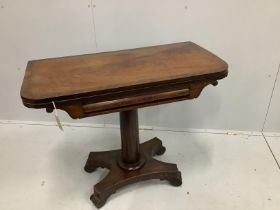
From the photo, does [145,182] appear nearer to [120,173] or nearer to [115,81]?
[120,173]

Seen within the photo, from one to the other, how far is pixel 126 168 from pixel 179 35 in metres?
0.81

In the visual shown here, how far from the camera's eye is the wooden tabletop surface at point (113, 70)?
96 centimetres

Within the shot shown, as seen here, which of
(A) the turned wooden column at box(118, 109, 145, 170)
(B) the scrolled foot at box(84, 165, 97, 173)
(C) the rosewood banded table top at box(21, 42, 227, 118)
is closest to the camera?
(C) the rosewood banded table top at box(21, 42, 227, 118)

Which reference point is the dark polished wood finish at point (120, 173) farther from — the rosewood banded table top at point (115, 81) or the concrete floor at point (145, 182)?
the rosewood banded table top at point (115, 81)

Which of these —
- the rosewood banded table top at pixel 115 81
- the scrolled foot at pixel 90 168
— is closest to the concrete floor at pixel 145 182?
the scrolled foot at pixel 90 168

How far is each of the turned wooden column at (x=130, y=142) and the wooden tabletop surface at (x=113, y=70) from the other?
0.26 metres

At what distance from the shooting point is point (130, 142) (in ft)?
4.53

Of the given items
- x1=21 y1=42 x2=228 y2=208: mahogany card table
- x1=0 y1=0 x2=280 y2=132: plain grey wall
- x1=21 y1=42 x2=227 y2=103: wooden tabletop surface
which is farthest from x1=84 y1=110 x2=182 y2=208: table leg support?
x1=0 y1=0 x2=280 y2=132: plain grey wall

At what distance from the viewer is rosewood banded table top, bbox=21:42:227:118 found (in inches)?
37.3

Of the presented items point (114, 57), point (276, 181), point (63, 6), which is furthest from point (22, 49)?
point (276, 181)

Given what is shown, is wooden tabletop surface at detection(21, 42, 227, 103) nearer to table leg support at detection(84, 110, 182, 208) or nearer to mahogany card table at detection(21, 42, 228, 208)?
mahogany card table at detection(21, 42, 228, 208)

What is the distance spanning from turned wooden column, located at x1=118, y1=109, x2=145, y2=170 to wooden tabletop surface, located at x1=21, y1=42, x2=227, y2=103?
263 mm

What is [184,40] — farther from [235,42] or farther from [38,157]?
[38,157]

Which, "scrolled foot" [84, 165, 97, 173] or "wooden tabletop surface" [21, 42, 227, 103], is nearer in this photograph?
"wooden tabletop surface" [21, 42, 227, 103]
